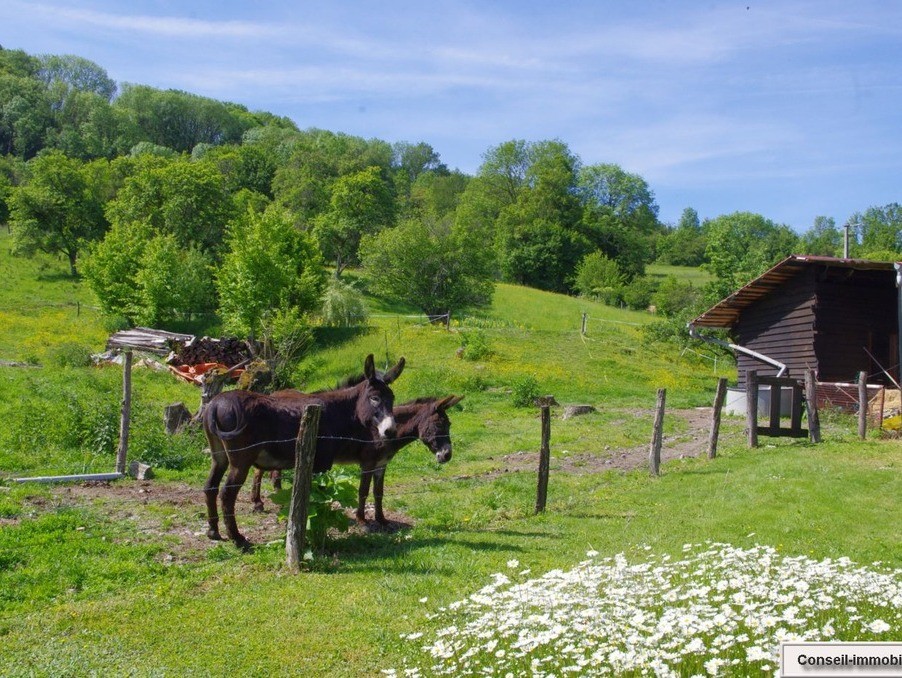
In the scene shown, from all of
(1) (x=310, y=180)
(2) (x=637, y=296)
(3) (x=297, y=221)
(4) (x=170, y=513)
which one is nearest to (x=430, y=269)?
(2) (x=637, y=296)

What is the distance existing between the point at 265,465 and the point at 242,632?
3.60 meters

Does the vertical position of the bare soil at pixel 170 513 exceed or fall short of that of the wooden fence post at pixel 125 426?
it falls short

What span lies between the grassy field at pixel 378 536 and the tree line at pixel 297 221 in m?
19.2

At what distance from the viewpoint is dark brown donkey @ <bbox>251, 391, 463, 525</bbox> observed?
34.2ft

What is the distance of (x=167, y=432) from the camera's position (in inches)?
630

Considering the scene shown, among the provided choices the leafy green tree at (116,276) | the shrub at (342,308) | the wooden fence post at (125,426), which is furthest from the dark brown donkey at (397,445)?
the leafy green tree at (116,276)

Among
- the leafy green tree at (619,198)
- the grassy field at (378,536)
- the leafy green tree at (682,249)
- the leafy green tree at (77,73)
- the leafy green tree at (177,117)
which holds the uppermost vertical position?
the leafy green tree at (77,73)

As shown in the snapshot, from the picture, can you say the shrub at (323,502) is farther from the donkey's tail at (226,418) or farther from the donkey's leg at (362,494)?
the donkey's tail at (226,418)

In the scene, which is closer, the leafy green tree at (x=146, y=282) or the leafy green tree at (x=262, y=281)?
the leafy green tree at (x=262, y=281)

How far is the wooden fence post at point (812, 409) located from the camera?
1842 cm

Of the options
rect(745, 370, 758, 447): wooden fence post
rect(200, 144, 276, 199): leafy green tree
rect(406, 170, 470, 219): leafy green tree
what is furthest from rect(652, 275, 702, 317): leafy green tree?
rect(200, 144, 276, 199): leafy green tree

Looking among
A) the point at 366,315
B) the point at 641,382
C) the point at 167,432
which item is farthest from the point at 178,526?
the point at 366,315

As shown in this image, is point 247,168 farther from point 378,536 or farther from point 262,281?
point 378,536

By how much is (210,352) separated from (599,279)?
149 ft
